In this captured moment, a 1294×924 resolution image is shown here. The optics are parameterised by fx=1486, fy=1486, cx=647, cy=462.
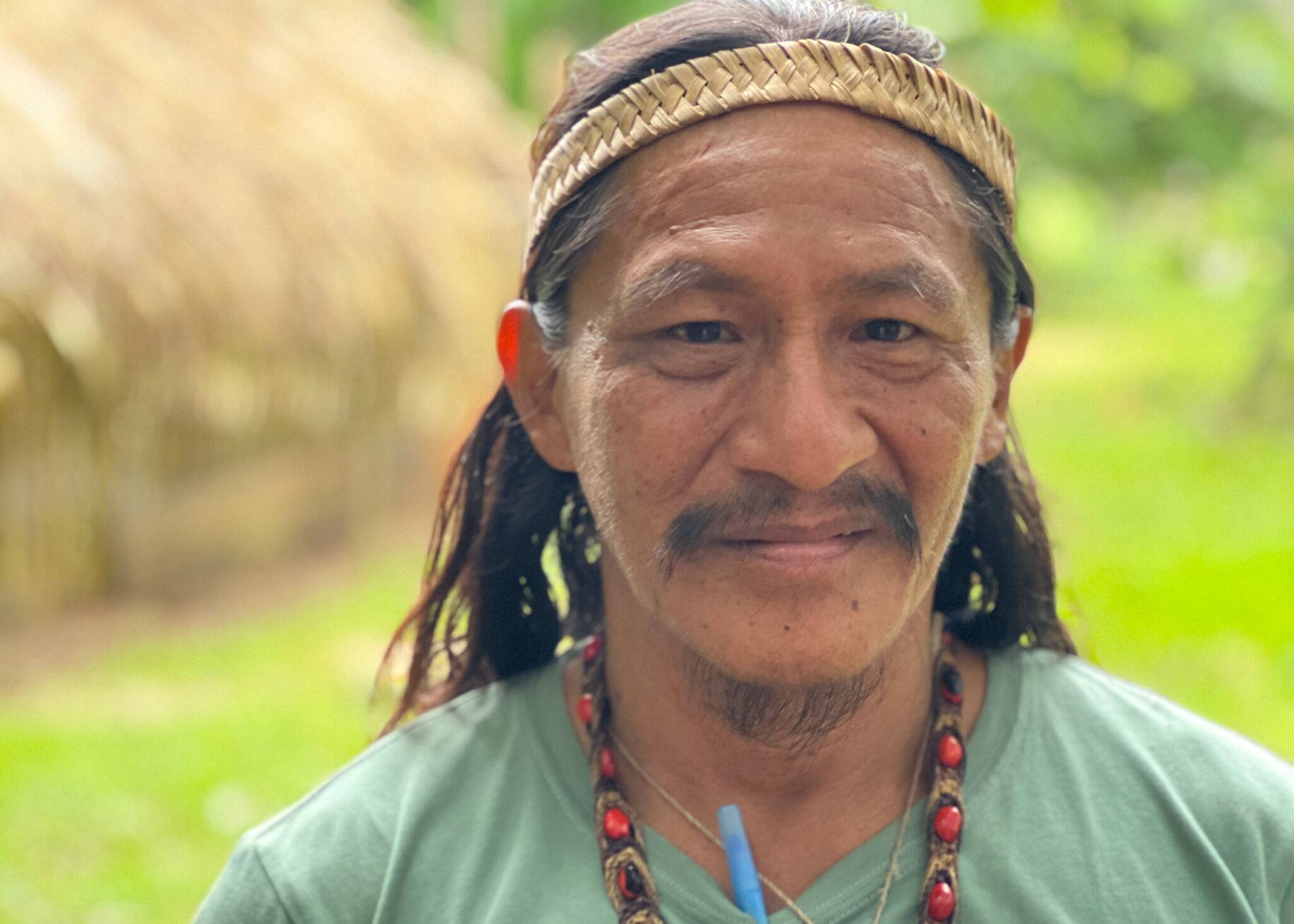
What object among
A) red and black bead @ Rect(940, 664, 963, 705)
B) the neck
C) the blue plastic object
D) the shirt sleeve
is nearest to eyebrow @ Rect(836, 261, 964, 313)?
the neck

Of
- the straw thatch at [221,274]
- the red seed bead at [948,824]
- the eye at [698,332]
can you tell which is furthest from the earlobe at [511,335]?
the straw thatch at [221,274]

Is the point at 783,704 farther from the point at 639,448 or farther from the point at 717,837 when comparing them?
the point at 639,448

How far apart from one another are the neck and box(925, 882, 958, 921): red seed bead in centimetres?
13

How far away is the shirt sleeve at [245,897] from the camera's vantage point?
1724mm

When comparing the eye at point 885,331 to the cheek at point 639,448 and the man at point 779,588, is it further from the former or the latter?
the cheek at point 639,448

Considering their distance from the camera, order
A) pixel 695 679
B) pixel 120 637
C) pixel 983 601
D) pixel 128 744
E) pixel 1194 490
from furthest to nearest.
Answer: pixel 1194 490 → pixel 120 637 → pixel 128 744 → pixel 983 601 → pixel 695 679

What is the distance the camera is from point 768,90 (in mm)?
1665

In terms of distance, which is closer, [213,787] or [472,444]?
[472,444]

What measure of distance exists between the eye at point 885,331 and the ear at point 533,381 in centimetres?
43

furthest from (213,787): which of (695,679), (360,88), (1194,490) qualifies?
(1194,490)

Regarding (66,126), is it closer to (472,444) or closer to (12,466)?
(12,466)

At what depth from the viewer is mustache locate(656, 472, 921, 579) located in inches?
63.8

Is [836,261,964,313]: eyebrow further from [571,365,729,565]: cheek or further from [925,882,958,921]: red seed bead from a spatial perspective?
[925,882,958,921]: red seed bead

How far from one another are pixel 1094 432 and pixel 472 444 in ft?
19.4
